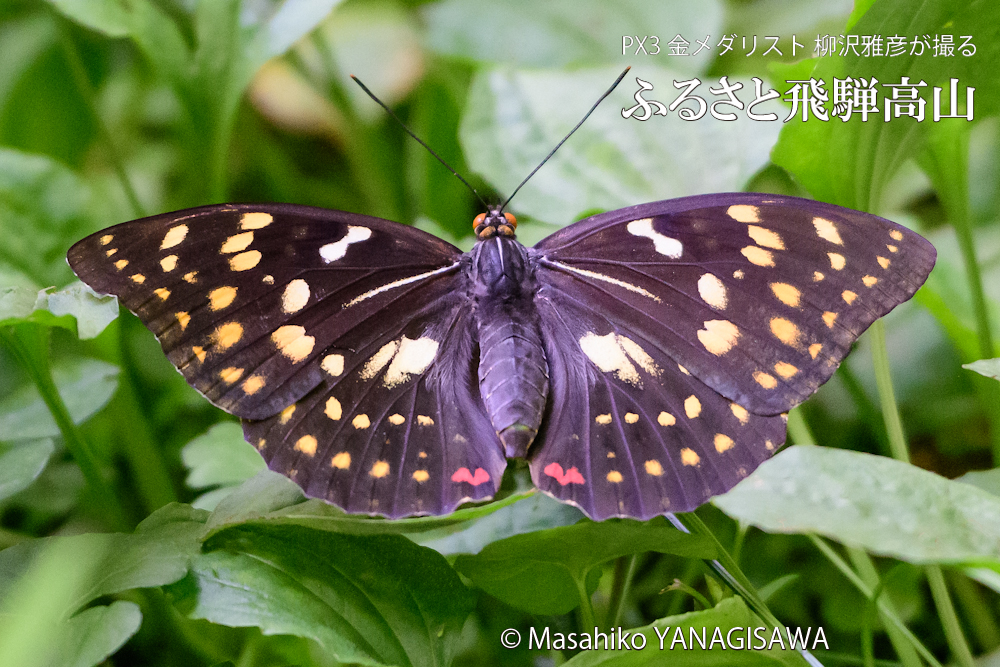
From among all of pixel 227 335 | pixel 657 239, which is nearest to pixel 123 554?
pixel 227 335

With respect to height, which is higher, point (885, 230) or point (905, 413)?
point (905, 413)

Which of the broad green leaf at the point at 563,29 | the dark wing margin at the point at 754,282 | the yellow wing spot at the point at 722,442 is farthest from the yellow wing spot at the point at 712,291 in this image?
the broad green leaf at the point at 563,29

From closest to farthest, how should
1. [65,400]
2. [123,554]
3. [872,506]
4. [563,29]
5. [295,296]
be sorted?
[872,506]
[123,554]
[295,296]
[65,400]
[563,29]

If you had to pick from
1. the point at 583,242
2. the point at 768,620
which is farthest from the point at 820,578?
the point at 583,242

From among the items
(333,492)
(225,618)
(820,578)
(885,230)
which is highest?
(885,230)

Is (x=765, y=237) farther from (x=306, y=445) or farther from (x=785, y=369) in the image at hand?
(x=306, y=445)

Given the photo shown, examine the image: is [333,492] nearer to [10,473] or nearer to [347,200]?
[10,473]

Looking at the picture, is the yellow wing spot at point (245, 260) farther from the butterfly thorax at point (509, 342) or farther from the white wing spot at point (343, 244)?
the butterfly thorax at point (509, 342)

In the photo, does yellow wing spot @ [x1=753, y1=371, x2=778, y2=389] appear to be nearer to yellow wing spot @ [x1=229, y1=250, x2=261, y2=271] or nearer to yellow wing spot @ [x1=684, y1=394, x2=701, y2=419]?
yellow wing spot @ [x1=684, y1=394, x2=701, y2=419]
